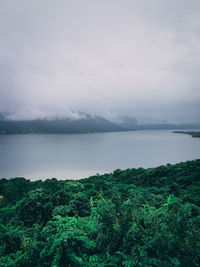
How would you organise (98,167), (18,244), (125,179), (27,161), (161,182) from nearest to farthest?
(18,244)
(161,182)
(125,179)
(98,167)
(27,161)

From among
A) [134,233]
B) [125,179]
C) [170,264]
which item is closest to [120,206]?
[134,233]

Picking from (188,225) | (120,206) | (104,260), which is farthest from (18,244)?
(188,225)

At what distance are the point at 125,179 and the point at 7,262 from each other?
832 inches

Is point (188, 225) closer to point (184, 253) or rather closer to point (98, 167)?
point (184, 253)

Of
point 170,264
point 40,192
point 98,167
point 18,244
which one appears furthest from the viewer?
point 98,167

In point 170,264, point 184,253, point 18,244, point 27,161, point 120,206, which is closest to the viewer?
point 170,264

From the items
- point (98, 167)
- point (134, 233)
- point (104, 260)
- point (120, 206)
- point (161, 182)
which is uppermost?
point (120, 206)

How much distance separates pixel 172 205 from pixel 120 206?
162cm

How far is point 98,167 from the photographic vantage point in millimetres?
46156

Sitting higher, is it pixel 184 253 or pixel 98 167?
pixel 184 253

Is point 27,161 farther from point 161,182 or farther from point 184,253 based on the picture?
point 184,253

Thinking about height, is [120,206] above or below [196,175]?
above

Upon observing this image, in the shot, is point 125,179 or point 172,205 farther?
point 125,179

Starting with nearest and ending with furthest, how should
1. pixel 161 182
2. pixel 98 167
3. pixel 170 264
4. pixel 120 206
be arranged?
pixel 170 264 < pixel 120 206 < pixel 161 182 < pixel 98 167
